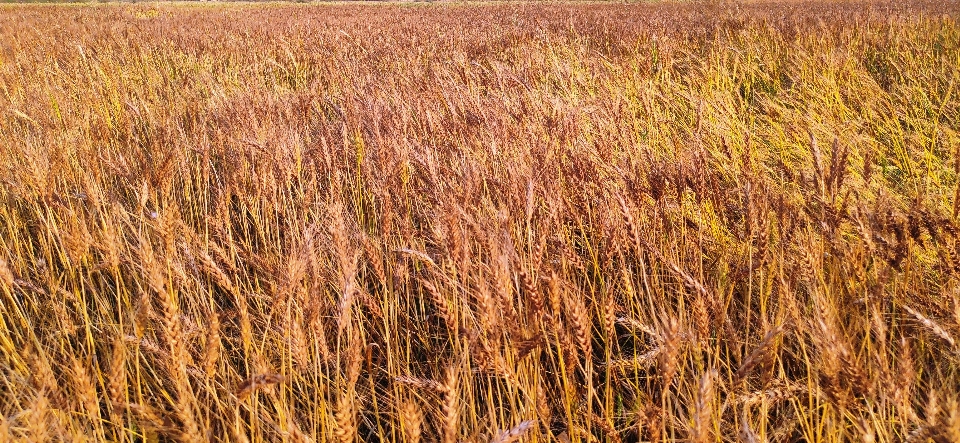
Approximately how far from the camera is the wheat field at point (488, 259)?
987 mm

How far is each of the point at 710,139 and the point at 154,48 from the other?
5.95 metres

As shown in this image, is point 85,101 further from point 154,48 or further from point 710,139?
point 710,139

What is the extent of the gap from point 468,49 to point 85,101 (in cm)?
341

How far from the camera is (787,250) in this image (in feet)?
5.26

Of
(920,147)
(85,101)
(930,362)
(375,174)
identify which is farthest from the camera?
(85,101)

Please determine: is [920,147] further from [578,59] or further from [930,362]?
[578,59]

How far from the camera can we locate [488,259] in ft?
4.50

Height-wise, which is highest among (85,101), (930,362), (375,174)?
(85,101)

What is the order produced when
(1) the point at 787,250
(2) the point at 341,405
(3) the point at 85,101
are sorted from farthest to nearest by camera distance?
1. (3) the point at 85,101
2. (1) the point at 787,250
3. (2) the point at 341,405

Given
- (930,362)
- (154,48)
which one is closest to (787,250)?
(930,362)

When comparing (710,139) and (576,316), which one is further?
(710,139)

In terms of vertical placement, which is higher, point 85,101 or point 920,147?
point 85,101

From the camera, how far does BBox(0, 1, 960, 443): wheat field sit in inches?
38.9

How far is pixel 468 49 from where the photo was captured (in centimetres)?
582
